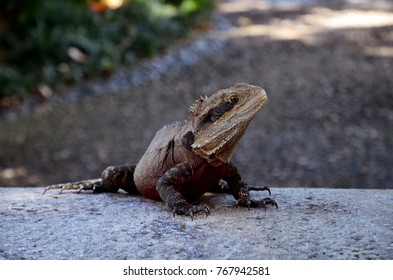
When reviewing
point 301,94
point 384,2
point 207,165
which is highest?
point 384,2

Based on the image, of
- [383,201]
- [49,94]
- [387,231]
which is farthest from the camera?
[49,94]

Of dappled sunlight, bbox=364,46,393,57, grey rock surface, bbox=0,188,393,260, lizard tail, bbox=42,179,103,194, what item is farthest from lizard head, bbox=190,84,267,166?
dappled sunlight, bbox=364,46,393,57

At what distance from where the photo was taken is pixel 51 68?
12.9 m

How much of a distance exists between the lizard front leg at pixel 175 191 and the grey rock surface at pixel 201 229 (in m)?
0.06

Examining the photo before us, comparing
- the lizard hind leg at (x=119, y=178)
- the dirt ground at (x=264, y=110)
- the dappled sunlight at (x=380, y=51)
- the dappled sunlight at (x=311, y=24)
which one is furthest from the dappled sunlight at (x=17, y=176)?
the dappled sunlight at (x=380, y=51)

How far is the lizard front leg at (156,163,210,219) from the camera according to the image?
3908mm

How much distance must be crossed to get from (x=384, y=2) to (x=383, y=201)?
16970 mm

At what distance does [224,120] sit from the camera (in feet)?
12.9

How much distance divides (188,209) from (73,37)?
10459 mm

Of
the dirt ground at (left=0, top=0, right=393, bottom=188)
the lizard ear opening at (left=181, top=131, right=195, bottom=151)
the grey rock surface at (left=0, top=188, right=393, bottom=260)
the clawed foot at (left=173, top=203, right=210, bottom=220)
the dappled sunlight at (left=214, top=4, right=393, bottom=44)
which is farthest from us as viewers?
the dappled sunlight at (left=214, top=4, right=393, bottom=44)

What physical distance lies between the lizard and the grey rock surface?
0.12 meters

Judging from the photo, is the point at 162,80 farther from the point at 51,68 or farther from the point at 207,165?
the point at 207,165

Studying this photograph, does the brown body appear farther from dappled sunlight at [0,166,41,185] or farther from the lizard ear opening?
dappled sunlight at [0,166,41,185]
